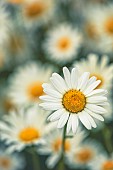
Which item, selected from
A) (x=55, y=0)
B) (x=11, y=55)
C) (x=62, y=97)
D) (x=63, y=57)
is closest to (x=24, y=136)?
(x=62, y=97)

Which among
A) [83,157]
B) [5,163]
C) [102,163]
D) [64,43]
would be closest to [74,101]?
[102,163]

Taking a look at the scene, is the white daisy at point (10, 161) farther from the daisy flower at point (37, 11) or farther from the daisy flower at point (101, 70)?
the daisy flower at point (37, 11)

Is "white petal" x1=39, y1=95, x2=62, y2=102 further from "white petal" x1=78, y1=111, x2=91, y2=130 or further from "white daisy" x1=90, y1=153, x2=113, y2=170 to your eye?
"white daisy" x1=90, y1=153, x2=113, y2=170

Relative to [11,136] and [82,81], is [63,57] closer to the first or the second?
[11,136]

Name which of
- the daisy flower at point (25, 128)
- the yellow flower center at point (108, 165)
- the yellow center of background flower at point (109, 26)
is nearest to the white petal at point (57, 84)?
the daisy flower at point (25, 128)

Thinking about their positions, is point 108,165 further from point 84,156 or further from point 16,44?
point 16,44
